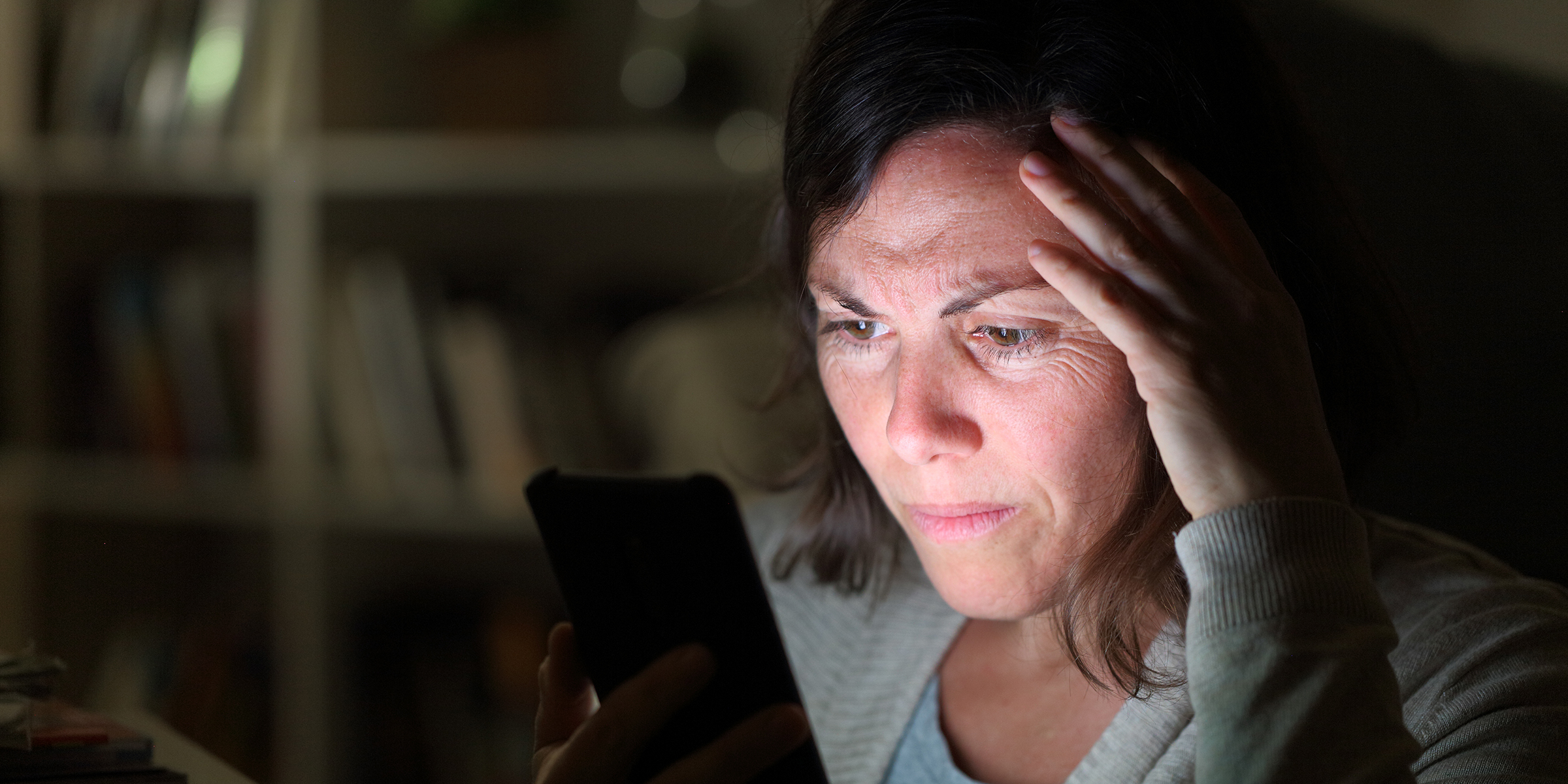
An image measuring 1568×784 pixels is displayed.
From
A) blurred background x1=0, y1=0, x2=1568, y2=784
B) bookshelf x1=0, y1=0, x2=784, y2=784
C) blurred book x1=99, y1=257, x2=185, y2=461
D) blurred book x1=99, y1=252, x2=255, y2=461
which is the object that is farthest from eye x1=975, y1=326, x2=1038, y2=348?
blurred book x1=99, y1=257, x2=185, y2=461

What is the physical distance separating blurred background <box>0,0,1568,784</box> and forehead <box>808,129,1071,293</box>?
0.90 metres

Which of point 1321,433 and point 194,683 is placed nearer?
point 1321,433

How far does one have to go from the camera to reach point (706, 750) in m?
0.65

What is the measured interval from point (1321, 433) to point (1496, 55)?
40 centimetres

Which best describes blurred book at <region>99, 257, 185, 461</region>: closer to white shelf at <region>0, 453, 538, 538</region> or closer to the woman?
white shelf at <region>0, 453, 538, 538</region>

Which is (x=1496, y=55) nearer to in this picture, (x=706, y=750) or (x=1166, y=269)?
(x=1166, y=269)

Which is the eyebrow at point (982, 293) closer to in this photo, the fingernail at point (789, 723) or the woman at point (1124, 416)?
the woman at point (1124, 416)

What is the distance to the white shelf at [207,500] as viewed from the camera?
1.82 metres

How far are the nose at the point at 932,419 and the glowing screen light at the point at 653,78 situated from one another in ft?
4.16

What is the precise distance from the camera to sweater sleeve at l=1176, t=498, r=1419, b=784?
56 centimetres

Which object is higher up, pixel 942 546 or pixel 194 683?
pixel 942 546

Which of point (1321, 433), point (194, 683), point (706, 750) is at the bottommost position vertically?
point (194, 683)

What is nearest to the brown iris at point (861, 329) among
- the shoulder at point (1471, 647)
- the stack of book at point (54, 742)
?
the shoulder at point (1471, 647)

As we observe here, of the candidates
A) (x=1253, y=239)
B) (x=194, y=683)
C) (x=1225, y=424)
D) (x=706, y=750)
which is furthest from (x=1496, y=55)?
(x=194, y=683)
